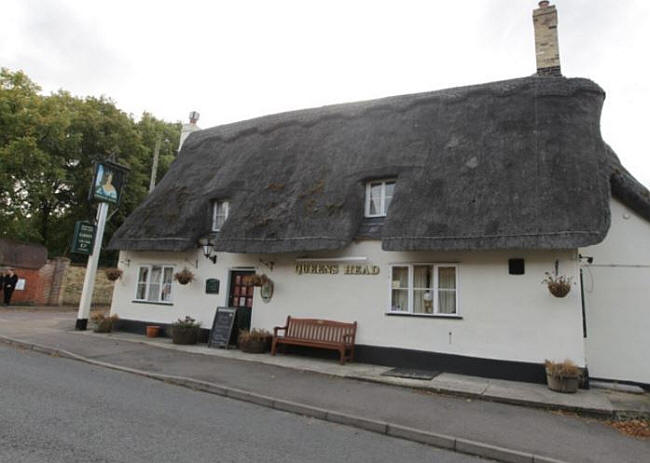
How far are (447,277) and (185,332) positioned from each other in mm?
7466

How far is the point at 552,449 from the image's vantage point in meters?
5.30

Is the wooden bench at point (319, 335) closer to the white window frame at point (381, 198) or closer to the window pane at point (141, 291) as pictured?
the white window frame at point (381, 198)

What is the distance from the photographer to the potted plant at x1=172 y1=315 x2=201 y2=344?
12.2 metres

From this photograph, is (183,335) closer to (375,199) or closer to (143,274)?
(143,274)

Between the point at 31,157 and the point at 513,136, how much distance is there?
2309 cm

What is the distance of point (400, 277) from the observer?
407 inches

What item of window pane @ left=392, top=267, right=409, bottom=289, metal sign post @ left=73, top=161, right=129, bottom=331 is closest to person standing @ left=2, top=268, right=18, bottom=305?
metal sign post @ left=73, top=161, right=129, bottom=331

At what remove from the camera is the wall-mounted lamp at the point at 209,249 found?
12680 mm

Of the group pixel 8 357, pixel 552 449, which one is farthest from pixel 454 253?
pixel 8 357

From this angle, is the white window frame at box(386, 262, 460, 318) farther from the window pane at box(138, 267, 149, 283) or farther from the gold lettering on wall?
the window pane at box(138, 267, 149, 283)

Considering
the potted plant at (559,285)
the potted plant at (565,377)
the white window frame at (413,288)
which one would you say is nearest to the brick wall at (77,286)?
A: the white window frame at (413,288)

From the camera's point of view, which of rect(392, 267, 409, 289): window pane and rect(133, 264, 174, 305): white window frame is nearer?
rect(392, 267, 409, 289): window pane

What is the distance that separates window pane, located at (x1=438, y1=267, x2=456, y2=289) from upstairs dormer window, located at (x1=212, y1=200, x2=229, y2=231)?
23.0 feet

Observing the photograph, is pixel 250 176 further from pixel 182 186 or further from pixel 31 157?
pixel 31 157
